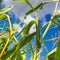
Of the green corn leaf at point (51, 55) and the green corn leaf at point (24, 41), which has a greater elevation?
the green corn leaf at point (24, 41)

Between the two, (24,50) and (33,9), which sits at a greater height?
(33,9)

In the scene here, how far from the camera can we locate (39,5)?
506 millimetres

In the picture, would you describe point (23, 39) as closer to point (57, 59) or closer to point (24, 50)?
point (57, 59)

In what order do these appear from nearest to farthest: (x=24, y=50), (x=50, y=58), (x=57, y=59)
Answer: (x=57, y=59)
(x=50, y=58)
(x=24, y=50)

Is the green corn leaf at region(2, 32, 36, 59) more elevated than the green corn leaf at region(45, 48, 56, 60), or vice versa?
the green corn leaf at region(2, 32, 36, 59)

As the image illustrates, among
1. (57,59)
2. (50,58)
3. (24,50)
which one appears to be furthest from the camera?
(24,50)

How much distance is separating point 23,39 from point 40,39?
0.04 m

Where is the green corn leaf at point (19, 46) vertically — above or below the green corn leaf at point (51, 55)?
above

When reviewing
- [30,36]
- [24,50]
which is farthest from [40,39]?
[24,50]

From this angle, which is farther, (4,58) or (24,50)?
(24,50)

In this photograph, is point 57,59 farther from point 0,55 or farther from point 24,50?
point 24,50

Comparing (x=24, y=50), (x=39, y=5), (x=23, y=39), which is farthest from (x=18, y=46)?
(x=24, y=50)

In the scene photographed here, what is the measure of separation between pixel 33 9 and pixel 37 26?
0.24 feet

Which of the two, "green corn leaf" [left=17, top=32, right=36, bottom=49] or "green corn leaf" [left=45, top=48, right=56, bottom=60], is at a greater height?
"green corn leaf" [left=17, top=32, right=36, bottom=49]
